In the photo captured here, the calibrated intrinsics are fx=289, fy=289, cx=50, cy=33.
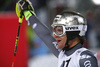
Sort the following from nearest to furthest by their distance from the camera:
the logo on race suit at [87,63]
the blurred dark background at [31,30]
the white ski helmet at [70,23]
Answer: the logo on race suit at [87,63], the white ski helmet at [70,23], the blurred dark background at [31,30]

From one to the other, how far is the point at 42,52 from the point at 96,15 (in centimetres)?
234

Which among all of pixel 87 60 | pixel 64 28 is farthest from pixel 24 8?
pixel 87 60

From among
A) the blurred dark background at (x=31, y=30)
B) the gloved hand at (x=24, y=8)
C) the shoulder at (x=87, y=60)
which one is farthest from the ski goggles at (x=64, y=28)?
the blurred dark background at (x=31, y=30)

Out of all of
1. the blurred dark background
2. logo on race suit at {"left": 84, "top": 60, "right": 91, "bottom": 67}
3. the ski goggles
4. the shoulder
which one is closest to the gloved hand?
the ski goggles

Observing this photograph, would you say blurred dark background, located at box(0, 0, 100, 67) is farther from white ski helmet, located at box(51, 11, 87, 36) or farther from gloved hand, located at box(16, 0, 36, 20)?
white ski helmet, located at box(51, 11, 87, 36)

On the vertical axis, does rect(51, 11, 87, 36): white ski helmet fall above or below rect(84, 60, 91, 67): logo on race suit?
above

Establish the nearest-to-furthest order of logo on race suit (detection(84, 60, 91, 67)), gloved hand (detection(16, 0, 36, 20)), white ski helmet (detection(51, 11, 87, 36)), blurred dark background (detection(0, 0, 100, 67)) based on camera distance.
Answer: logo on race suit (detection(84, 60, 91, 67)) → white ski helmet (detection(51, 11, 87, 36)) → gloved hand (detection(16, 0, 36, 20)) → blurred dark background (detection(0, 0, 100, 67))

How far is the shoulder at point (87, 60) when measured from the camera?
135 inches

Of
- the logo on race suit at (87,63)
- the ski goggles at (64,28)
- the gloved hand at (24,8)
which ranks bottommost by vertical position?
the logo on race suit at (87,63)

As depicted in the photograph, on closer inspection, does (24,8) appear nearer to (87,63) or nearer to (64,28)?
(64,28)

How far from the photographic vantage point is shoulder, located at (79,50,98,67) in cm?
344

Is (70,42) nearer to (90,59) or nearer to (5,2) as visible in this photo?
(90,59)

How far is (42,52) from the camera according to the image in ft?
31.3

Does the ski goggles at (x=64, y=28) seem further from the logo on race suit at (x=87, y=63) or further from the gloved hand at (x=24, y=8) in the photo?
the gloved hand at (x=24, y=8)
